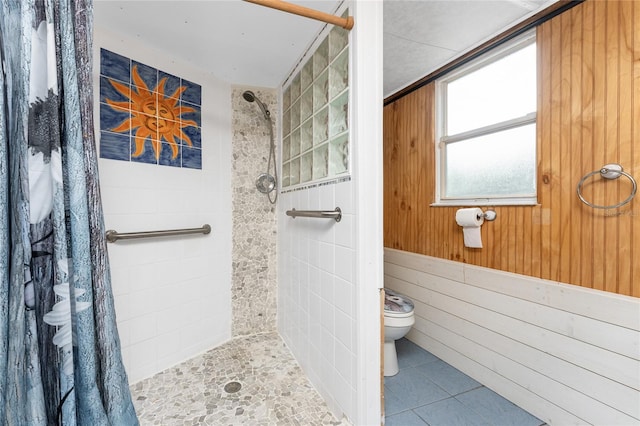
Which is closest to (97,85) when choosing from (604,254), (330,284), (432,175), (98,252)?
(98,252)

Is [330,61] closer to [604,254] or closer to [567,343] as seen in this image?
[604,254]

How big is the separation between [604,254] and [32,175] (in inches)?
78.9

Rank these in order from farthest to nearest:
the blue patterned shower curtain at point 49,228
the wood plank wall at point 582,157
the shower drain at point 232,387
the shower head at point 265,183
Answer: the shower head at point 265,183, the shower drain at point 232,387, the wood plank wall at point 582,157, the blue patterned shower curtain at point 49,228

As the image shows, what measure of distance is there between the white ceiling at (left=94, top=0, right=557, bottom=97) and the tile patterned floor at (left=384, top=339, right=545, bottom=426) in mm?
1966

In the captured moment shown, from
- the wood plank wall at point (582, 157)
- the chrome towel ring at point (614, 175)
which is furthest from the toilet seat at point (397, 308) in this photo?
the chrome towel ring at point (614, 175)

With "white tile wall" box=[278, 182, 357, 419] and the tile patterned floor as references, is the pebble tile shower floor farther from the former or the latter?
the tile patterned floor

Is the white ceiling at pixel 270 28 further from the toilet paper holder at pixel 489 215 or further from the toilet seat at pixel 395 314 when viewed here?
the toilet seat at pixel 395 314

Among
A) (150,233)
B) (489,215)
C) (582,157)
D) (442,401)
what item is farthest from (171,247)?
(582,157)

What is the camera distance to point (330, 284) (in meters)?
1.41

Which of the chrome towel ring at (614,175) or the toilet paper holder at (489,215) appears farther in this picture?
the toilet paper holder at (489,215)

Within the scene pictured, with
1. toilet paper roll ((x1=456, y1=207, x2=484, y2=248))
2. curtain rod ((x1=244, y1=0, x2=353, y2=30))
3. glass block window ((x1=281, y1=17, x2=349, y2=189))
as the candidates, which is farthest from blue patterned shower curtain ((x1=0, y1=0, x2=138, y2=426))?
toilet paper roll ((x1=456, y1=207, x2=484, y2=248))

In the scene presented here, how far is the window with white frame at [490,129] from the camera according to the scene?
1.52 metres

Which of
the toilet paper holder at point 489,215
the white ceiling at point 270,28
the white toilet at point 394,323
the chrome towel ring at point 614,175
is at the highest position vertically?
the white ceiling at point 270,28

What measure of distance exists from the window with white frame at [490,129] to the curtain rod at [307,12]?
3.32ft
